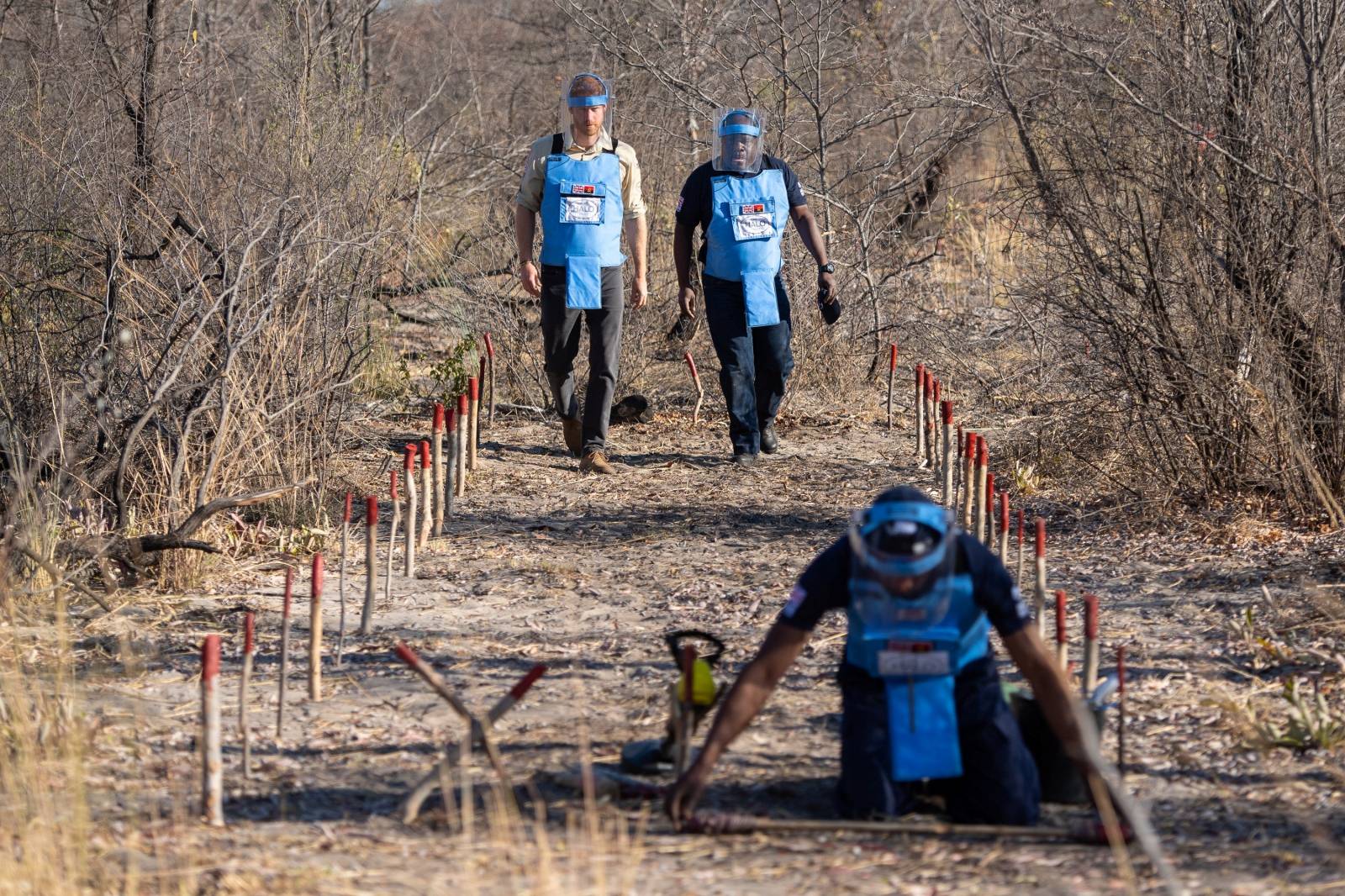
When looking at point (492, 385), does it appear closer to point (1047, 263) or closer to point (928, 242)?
point (1047, 263)

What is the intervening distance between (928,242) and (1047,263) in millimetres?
5322

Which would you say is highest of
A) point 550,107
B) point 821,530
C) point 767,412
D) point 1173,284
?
point 550,107

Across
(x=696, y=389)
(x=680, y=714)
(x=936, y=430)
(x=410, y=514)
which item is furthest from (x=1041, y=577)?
(x=696, y=389)

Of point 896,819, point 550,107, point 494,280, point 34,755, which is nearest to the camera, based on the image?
point 896,819

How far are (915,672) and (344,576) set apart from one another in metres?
2.91

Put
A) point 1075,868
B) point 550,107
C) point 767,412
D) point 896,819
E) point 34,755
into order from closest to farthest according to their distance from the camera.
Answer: point 1075,868 → point 896,819 → point 34,755 → point 767,412 → point 550,107

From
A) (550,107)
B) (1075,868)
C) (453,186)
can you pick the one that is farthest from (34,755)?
(550,107)

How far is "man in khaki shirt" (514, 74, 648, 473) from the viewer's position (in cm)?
850

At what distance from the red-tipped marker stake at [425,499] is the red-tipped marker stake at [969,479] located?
2377 millimetres

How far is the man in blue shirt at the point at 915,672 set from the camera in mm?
4078

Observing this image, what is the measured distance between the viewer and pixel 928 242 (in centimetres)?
1338

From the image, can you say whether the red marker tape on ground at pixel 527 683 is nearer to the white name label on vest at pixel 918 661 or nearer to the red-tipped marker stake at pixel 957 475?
the white name label on vest at pixel 918 661

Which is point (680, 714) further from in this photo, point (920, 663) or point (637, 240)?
point (637, 240)

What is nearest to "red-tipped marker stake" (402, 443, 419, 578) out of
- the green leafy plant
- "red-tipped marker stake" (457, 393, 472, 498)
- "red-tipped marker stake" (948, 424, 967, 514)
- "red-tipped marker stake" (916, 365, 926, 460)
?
"red-tipped marker stake" (457, 393, 472, 498)
